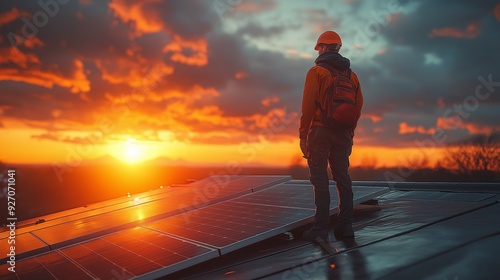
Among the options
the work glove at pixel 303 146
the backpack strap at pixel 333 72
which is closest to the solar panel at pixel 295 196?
the work glove at pixel 303 146

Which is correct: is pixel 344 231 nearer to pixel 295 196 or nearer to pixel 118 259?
pixel 295 196

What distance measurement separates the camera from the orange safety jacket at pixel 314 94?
4.67 meters

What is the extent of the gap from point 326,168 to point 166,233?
7.92ft

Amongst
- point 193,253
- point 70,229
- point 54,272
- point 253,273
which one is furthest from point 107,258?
point 70,229

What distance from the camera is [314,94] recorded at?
468 centimetres

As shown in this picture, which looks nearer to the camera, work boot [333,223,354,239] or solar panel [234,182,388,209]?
work boot [333,223,354,239]

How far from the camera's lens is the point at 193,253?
4152mm

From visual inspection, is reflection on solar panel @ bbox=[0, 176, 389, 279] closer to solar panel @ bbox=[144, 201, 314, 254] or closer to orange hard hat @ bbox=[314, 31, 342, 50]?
solar panel @ bbox=[144, 201, 314, 254]

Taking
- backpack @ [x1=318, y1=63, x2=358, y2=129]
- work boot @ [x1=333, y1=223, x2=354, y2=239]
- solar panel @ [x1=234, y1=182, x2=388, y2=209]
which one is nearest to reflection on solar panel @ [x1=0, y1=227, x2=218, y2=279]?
work boot @ [x1=333, y1=223, x2=354, y2=239]

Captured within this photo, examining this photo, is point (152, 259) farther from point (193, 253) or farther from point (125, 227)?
point (125, 227)

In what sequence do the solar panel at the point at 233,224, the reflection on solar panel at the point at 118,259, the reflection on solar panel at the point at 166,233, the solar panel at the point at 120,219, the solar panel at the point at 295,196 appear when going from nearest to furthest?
the reflection on solar panel at the point at 118,259, the reflection on solar panel at the point at 166,233, the solar panel at the point at 233,224, the solar panel at the point at 295,196, the solar panel at the point at 120,219

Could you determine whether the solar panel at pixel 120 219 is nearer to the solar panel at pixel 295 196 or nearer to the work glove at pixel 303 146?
the solar panel at pixel 295 196

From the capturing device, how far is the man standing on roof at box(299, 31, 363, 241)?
4672 mm

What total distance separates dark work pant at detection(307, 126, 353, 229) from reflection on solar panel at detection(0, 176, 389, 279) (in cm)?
27
